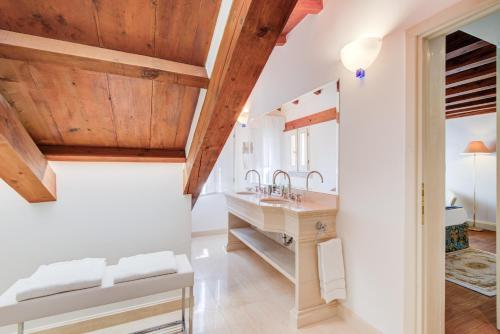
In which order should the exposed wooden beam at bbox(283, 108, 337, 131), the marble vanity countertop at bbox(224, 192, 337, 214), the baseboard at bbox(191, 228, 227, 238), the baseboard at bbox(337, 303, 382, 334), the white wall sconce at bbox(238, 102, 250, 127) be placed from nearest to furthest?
1. the baseboard at bbox(337, 303, 382, 334)
2. the marble vanity countertop at bbox(224, 192, 337, 214)
3. the exposed wooden beam at bbox(283, 108, 337, 131)
4. the white wall sconce at bbox(238, 102, 250, 127)
5. the baseboard at bbox(191, 228, 227, 238)

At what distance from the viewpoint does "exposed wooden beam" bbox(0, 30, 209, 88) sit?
37.2 inches

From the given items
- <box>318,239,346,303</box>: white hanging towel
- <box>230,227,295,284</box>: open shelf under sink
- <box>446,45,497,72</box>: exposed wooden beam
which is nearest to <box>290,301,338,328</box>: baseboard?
<box>318,239,346,303</box>: white hanging towel

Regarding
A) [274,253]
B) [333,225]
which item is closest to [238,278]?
[274,253]

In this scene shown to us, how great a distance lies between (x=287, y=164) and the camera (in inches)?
110

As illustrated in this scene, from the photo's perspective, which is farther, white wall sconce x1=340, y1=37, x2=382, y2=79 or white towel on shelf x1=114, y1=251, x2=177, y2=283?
white wall sconce x1=340, y1=37, x2=382, y2=79

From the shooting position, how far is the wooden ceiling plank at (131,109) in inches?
51.7

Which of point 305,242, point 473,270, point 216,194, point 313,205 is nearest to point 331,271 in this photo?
point 305,242

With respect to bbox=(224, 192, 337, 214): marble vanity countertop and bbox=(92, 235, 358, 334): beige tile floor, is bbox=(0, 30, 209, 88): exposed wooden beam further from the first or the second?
bbox=(92, 235, 358, 334): beige tile floor

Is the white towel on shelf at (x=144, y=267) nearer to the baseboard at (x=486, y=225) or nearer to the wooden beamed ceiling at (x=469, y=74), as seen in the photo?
the wooden beamed ceiling at (x=469, y=74)

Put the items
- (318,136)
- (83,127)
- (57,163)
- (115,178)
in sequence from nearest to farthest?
(83,127) < (57,163) < (115,178) < (318,136)

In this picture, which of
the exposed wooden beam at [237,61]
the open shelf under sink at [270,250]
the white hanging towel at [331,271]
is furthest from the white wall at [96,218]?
the white hanging towel at [331,271]

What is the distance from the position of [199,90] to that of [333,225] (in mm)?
1498

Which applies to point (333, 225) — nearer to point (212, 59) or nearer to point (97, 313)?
point (212, 59)

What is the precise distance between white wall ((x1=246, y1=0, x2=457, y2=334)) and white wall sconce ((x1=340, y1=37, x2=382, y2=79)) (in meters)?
0.07
